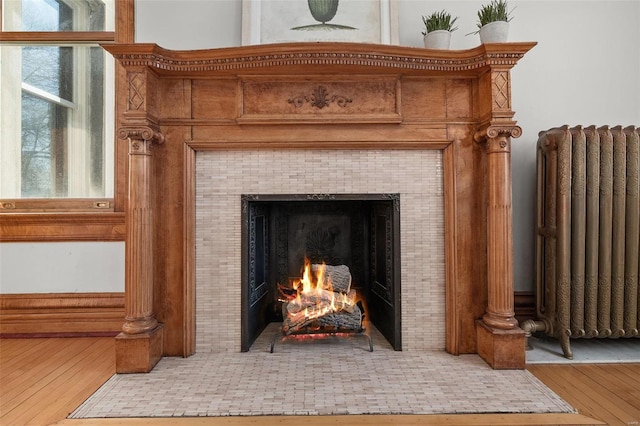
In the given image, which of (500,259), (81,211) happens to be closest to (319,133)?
(500,259)

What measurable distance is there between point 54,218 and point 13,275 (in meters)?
0.47

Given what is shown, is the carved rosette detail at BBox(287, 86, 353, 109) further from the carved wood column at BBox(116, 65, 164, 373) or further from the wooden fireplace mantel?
the carved wood column at BBox(116, 65, 164, 373)

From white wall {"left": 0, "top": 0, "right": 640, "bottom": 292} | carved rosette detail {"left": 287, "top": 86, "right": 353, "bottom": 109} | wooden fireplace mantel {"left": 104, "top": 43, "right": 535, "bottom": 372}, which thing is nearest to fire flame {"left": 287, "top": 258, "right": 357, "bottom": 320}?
wooden fireplace mantel {"left": 104, "top": 43, "right": 535, "bottom": 372}

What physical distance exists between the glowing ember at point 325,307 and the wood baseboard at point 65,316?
117cm

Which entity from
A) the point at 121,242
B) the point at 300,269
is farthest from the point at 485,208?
the point at 121,242

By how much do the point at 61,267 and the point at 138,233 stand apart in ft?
3.31

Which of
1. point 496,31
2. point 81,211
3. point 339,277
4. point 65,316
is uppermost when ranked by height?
point 496,31

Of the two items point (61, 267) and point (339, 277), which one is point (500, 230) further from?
point (61, 267)

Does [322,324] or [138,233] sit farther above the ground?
[138,233]

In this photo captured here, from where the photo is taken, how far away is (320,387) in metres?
1.74

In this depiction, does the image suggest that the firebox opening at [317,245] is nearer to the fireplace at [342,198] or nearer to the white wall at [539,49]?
the fireplace at [342,198]

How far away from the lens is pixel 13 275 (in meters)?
2.56

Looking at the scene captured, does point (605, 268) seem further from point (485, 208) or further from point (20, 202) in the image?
point (20, 202)

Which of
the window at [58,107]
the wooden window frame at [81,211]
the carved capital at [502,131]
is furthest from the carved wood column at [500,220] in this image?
the window at [58,107]
